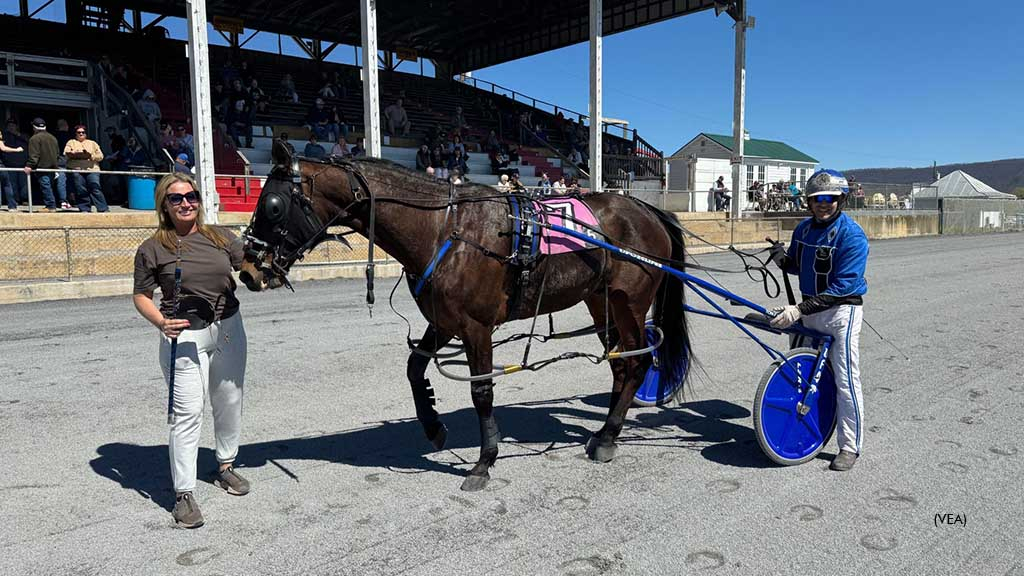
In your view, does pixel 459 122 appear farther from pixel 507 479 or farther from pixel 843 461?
pixel 843 461

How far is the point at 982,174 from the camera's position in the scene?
312 feet

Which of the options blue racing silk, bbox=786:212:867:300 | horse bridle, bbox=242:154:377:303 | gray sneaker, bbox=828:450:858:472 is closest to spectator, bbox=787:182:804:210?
blue racing silk, bbox=786:212:867:300

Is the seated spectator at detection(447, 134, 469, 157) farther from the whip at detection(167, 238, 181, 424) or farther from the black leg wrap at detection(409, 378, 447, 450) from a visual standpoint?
the whip at detection(167, 238, 181, 424)

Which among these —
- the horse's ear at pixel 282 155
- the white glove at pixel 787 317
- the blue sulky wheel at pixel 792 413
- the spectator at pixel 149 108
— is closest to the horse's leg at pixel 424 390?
the horse's ear at pixel 282 155

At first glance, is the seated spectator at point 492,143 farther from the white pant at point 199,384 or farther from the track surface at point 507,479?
the white pant at point 199,384

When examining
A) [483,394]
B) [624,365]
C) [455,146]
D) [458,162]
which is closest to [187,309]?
[483,394]

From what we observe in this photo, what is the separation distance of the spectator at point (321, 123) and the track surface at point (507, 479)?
15683mm

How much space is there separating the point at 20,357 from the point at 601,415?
5640 mm

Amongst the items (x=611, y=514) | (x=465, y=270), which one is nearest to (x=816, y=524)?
(x=611, y=514)

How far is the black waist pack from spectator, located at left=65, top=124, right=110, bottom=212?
10.9 meters

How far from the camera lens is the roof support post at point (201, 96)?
13156 millimetres

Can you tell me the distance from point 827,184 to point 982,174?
11207cm

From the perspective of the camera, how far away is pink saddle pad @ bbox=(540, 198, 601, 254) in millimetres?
4059

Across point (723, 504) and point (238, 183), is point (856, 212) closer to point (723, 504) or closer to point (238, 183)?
point (238, 183)
